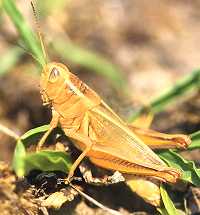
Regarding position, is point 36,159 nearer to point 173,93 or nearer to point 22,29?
point 22,29

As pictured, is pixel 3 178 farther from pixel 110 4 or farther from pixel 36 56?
pixel 110 4

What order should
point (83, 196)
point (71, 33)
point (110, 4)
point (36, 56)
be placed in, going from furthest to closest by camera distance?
1. point (110, 4)
2. point (71, 33)
3. point (36, 56)
4. point (83, 196)

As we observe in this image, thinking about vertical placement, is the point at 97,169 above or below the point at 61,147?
below

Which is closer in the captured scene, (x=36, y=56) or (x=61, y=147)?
(x=61, y=147)

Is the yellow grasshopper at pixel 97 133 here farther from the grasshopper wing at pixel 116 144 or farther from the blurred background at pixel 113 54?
the blurred background at pixel 113 54

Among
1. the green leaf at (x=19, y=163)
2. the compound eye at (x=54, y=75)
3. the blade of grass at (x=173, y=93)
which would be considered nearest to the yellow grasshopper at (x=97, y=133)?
the compound eye at (x=54, y=75)

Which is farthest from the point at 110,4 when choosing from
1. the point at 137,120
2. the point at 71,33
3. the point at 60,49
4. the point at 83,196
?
the point at 83,196

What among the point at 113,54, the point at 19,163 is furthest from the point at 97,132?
the point at 113,54
